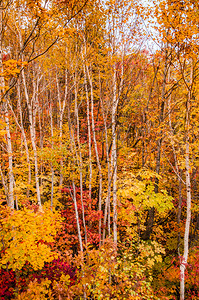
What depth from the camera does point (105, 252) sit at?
12.7ft

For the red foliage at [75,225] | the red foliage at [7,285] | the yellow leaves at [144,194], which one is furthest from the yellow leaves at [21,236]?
the yellow leaves at [144,194]

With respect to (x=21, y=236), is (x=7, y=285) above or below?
below

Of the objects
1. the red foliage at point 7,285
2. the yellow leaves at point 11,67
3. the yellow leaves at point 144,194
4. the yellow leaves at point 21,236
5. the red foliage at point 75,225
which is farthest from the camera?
the red foliage at point 75,225

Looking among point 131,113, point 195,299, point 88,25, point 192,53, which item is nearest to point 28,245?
point 195,299

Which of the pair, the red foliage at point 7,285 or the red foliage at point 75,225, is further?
the red foliage at point 75,225

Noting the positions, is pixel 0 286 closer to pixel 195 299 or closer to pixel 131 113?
pixel 195 299

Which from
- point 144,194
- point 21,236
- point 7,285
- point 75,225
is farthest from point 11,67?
point 75,225

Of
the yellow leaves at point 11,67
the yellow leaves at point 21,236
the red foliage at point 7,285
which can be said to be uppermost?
the yellow leaves at point 11,67

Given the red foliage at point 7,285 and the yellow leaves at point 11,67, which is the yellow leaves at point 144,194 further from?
the red foliage at point 7,285

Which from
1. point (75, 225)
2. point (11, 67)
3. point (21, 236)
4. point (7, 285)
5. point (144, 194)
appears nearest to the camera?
point (11, 67)

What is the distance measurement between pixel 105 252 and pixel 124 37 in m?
6.95

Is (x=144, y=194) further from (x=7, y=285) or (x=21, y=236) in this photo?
(x=7, y=285)

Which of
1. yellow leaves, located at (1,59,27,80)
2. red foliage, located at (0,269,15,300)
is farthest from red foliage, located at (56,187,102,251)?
yellow leaves, located at (1,59,27,80)

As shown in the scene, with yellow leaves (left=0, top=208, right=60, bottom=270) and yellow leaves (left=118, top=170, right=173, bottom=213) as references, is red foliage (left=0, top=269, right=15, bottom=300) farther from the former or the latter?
yellow leaves (left=118, top=170, right=173, bottom=213)
